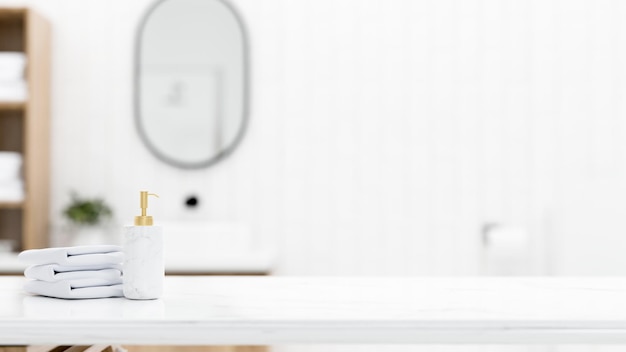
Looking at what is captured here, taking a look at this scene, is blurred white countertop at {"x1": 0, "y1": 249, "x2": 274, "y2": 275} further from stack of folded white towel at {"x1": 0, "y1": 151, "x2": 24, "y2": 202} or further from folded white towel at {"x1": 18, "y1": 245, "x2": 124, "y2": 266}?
folded white towel at {"x1": 18, "y1": 245, "x2": 124, "y2": 266}

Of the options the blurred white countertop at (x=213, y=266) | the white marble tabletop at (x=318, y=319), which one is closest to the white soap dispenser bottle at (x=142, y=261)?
the white marble tabletop at (x=318, y=319)

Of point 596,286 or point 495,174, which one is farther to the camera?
point 495,174

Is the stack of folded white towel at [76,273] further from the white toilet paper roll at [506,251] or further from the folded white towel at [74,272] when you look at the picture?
the white toilet paper roll at [506,251]

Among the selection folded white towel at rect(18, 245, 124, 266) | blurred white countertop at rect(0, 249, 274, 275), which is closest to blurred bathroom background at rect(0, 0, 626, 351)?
blurred white countertop at rect(0, 249, 274, 275)

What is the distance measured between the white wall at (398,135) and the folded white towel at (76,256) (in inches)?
74.0

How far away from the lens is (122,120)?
3.13m

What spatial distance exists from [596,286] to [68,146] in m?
2.38

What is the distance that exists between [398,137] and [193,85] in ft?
2.92

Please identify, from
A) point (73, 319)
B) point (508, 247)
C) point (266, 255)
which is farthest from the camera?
point (508, 247)

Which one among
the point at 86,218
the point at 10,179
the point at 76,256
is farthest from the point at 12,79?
the point at 76,256

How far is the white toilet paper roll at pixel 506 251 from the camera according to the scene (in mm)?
2945

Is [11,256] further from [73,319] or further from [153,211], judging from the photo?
[73,319]

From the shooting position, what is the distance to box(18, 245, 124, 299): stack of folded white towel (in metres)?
1.16

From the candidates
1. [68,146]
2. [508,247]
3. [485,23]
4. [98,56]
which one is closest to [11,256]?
[68,146]
